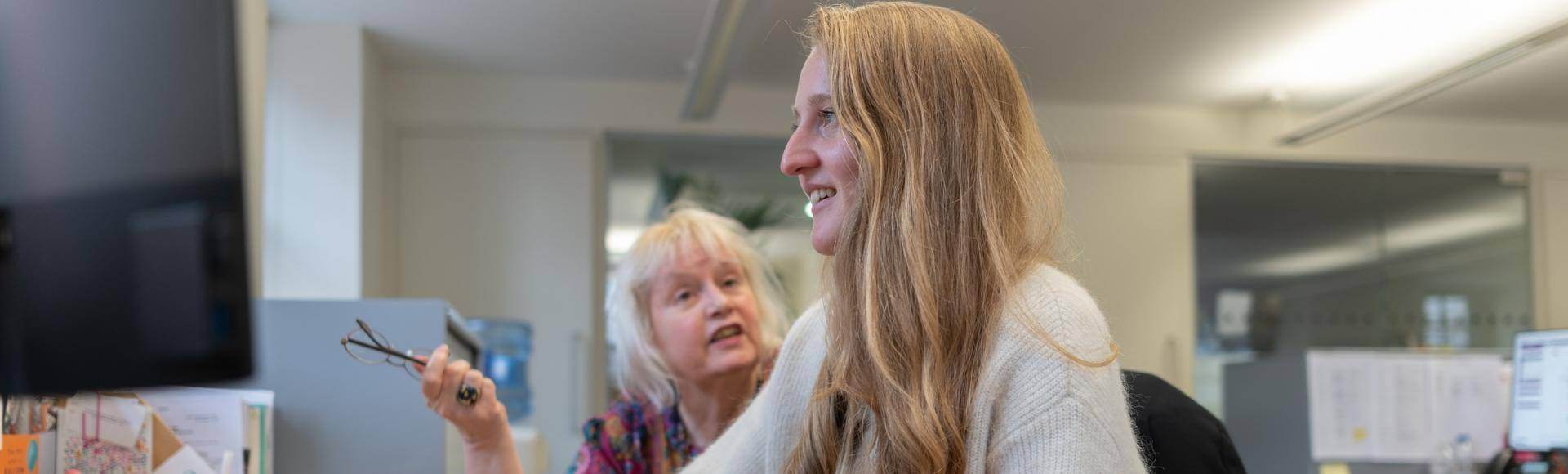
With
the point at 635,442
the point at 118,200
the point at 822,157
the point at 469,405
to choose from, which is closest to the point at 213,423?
the point at 469,405

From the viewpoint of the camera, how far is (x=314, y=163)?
512 centimetres

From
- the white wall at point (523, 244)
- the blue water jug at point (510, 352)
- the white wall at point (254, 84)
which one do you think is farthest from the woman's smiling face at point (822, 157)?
the white wall at point (523, 244)

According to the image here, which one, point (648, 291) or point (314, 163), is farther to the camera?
point (314, 163)

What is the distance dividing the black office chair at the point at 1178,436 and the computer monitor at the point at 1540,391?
256cm

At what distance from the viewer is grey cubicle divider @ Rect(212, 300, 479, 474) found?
6.90ft

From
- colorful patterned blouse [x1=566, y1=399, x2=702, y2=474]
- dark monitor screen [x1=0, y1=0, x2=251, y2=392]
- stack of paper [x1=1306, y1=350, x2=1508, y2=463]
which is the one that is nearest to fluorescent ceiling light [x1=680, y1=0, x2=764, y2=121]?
colorful patterned blouse [x1=566, y1=399, x2=702, y2=474]

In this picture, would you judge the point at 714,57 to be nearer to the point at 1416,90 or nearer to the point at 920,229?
the point at 1416,90

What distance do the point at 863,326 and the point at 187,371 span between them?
650 mm

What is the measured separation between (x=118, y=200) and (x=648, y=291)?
6.70ft

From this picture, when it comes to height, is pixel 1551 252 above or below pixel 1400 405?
above

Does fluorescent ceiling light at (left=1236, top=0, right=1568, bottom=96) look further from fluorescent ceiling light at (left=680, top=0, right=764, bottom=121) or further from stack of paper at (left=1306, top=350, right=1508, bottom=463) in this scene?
fluorescent ceiling light at (left=680, top=0, right=764, bottom=121)

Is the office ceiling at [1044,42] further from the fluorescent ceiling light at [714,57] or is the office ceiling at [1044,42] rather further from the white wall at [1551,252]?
the white wall at [1551,252]

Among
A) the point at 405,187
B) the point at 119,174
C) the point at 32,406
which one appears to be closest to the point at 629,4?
the point at 405,187

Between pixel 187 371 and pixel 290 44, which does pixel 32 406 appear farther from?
pixel 290 44
